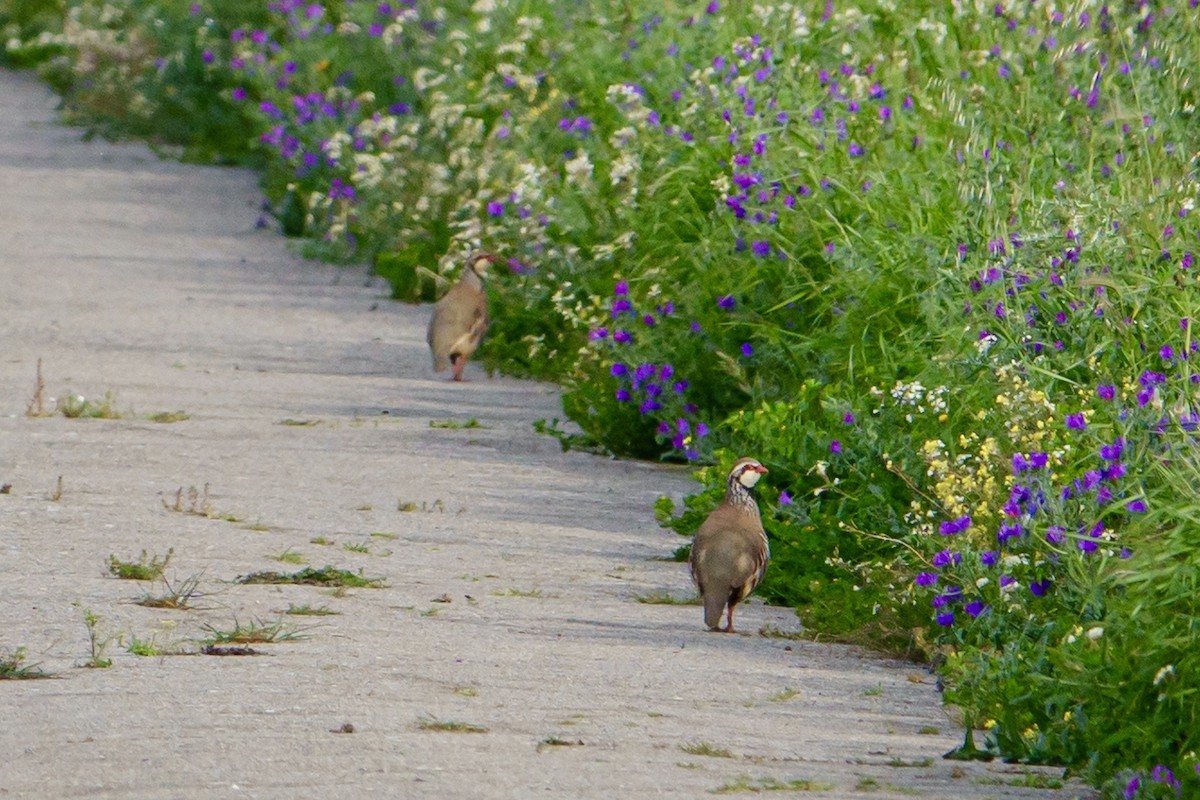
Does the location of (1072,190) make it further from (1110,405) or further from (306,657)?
Answer: (306,657)

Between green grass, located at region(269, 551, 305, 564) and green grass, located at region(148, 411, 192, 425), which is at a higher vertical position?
green grass, located at region(269, 551, 305, 564)

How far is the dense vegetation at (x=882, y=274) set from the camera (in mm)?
6125

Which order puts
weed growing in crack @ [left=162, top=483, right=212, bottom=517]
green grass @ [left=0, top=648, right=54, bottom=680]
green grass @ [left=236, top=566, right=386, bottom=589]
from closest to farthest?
1. green grass @ [left=0, top=648, right=54, bottom=680]
2. green grass @ [left=236, top=566, right=386, bottom=589]
3. weed growing in crack @ [left=162, top=483, right=212, bottom=517]

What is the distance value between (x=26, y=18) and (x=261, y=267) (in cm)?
1321

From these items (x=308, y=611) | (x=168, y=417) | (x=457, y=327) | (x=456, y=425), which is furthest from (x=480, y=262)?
(x=308, y=611)

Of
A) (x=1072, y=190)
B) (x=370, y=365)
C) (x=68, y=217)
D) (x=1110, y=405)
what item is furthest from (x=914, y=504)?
(x=68, y=217)

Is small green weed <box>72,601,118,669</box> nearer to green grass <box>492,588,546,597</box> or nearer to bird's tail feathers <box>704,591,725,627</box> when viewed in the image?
green grass <box>492,588,546,597</box>

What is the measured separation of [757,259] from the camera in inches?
400

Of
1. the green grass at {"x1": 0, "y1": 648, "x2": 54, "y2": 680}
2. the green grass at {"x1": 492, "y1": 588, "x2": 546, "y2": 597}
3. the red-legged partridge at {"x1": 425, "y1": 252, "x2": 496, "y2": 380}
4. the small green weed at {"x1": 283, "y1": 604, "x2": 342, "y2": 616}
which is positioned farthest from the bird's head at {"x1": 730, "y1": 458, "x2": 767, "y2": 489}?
the red-legged partridge at {"x1": 425, "y1": 252, "x2": 496, "y2": 380}

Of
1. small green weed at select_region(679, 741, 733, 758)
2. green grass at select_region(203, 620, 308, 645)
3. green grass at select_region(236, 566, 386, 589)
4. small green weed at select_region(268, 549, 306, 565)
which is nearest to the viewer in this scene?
small green weed at select_region(679, 741, 733, 758)

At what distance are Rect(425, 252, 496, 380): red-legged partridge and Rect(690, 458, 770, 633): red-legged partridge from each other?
4832 mm

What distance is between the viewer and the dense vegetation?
6.12m

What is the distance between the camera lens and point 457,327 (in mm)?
12570

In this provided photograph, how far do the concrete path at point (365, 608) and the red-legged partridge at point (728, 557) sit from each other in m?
0.15
